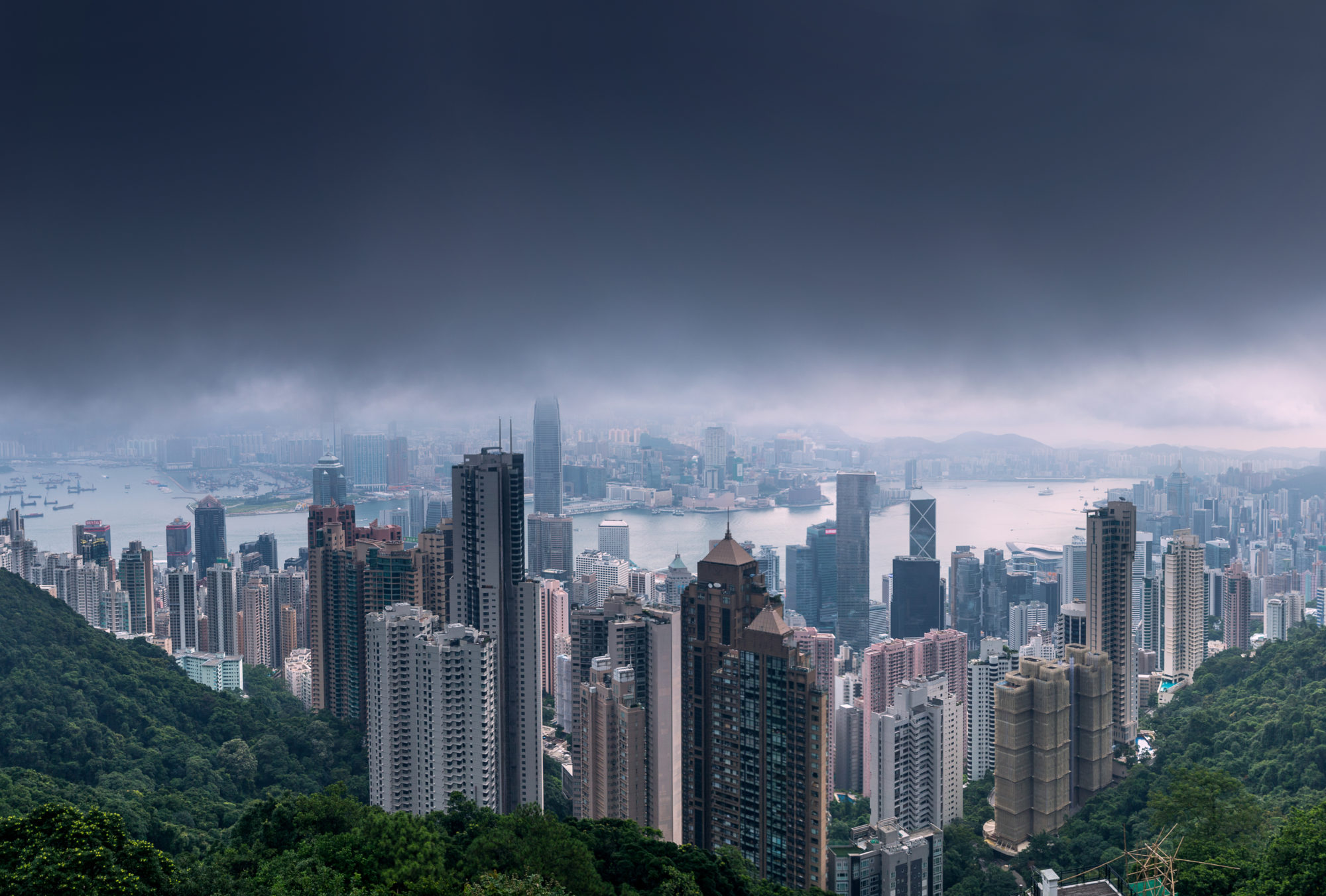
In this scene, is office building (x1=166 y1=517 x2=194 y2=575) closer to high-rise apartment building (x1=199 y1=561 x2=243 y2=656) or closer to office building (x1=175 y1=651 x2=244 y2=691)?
high-rise apartment building (x1=199 y1=561 x2=243 y2=656)

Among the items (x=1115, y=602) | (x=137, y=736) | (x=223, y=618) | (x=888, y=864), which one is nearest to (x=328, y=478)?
(x=223, y=618)

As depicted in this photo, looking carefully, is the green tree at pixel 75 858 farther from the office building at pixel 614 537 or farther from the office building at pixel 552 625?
the office building at pixel 614 537

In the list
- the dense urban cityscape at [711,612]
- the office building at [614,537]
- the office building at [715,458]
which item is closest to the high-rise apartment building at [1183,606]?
the dense urban cityscape at [711,612]

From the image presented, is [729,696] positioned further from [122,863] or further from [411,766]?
[122,863]

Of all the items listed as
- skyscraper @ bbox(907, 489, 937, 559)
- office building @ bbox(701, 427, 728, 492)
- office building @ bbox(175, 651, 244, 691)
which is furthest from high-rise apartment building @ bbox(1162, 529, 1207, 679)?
office building @ bbox(175, 651, 244, 691)

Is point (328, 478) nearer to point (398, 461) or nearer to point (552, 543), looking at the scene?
point (398, 461)

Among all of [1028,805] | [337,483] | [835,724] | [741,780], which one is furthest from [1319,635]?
[337,483]
